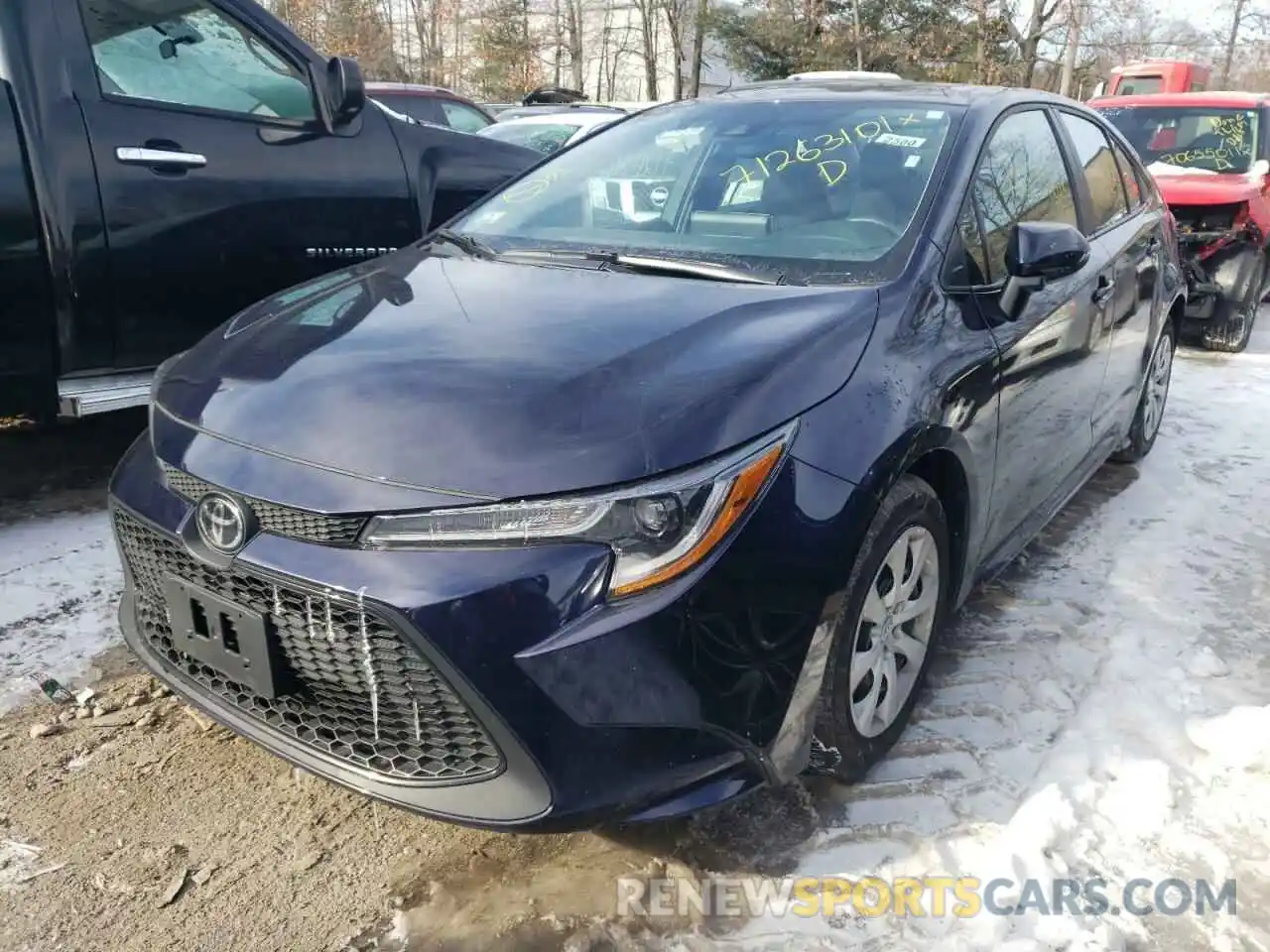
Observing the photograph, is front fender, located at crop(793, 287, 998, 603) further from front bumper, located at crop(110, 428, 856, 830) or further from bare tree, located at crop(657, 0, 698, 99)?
bare tree, located at crop(657, 0, 698, 99)

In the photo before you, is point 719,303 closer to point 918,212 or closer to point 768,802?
point 918,212

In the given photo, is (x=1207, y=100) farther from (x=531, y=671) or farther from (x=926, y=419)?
(x=531, y=671)

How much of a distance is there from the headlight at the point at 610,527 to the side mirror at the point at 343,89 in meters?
2.78

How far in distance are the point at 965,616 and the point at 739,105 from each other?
1803mm

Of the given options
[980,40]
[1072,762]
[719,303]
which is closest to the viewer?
[719,303]

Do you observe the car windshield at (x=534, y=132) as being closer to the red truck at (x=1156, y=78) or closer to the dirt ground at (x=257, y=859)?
the dirt ground at (x=257, y=859)

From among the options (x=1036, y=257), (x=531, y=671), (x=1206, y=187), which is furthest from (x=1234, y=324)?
(x=531, y=671)

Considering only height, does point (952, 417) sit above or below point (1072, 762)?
above

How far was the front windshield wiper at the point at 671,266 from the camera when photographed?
8.34 ft

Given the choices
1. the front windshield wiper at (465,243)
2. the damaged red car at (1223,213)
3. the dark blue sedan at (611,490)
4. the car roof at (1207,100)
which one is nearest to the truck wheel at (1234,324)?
the damaged red car at (1223,213)

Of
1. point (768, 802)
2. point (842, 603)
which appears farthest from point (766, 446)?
point (768, 802)

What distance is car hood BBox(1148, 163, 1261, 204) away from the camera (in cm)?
725

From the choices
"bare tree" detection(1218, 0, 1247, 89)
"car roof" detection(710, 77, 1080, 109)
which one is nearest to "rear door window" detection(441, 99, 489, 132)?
"car roof" detection(710, 77, 1080, 109)

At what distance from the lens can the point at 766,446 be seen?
196cm
